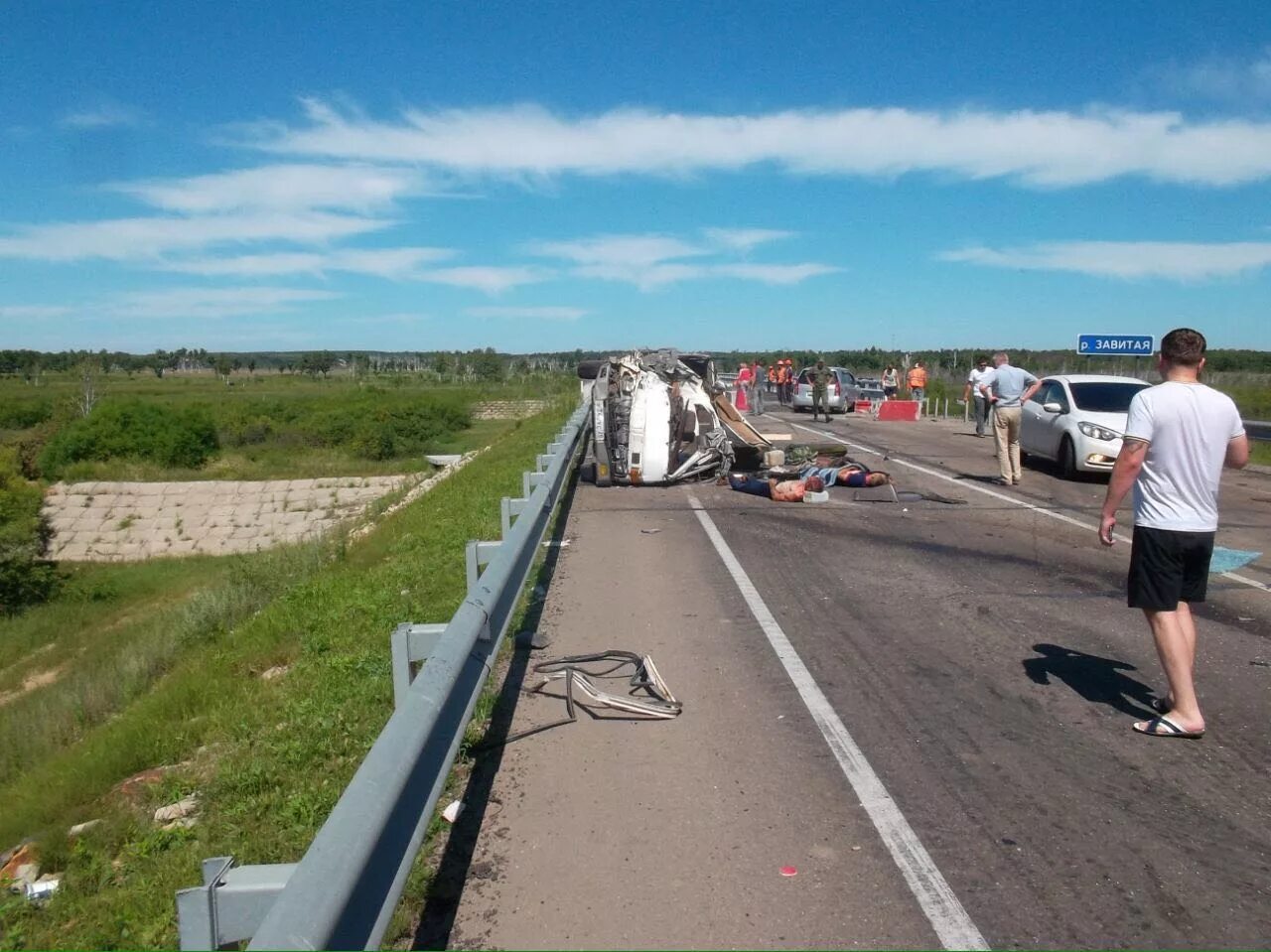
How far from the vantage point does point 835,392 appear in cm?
3597

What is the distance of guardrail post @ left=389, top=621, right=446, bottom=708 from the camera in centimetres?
Answer: 466

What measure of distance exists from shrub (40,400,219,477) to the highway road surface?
5969cm

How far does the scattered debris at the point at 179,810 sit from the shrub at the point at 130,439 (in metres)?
61.4

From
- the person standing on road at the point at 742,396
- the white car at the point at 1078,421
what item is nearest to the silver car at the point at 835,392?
the person standing on road at the point at 742,396

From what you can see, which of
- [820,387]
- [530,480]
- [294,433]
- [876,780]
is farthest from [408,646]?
[294,433]

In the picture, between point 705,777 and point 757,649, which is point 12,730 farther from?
point 705,777

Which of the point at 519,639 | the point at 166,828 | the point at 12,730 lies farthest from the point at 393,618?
the point at 12,730

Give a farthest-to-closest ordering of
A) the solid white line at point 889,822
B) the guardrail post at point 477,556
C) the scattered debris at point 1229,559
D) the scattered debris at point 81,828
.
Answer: the scattered debris at point 1229,559 → the guardrail post at point 477,556 → the scattered debris at point 81,828 → the solid white line at point 889,822

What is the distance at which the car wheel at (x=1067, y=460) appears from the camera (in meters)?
17.1

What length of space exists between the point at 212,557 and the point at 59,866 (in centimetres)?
3844

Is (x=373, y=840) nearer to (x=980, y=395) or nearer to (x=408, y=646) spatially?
(x=408, y=646)

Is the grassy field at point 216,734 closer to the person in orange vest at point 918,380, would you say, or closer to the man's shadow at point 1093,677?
the man's shadow at point 1093,677

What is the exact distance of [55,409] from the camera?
78.8 m

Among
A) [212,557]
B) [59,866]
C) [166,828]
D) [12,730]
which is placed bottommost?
A: [212,557]
